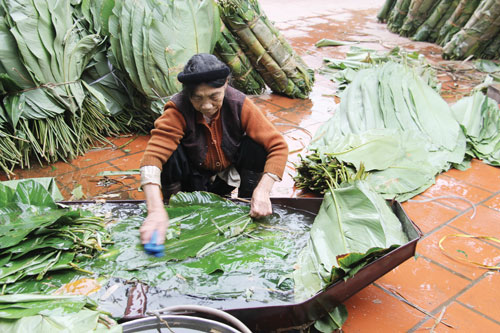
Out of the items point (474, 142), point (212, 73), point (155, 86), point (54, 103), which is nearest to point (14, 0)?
point (54, 103)

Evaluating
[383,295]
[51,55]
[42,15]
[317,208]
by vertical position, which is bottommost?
[383,295]

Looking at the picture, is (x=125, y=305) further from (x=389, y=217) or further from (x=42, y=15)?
(x=42, y=15)

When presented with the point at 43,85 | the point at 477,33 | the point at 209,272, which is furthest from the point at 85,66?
the point at 477,33

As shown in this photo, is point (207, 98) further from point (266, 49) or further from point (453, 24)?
point (453, 24)

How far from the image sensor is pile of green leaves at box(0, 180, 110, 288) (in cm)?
164

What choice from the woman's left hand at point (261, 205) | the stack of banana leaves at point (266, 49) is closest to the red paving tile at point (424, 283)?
the woman's left hand at point (261, 205)

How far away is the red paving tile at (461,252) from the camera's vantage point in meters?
2.08

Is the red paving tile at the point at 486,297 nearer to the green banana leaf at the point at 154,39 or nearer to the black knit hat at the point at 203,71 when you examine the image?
the black knit hat at the point at 203,71

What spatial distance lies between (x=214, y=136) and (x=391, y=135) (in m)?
1.40

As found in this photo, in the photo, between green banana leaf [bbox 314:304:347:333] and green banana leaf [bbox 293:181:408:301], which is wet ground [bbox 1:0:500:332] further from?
green banana leaf [bbox 293:181:408:301]

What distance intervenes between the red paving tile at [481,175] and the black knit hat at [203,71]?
76.5 inches

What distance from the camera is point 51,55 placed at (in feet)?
9.77

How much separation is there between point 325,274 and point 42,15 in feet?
8.44

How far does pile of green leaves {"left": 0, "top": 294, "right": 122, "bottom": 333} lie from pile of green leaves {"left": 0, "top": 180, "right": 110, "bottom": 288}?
198 millimetres
